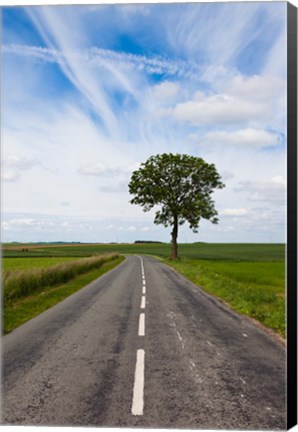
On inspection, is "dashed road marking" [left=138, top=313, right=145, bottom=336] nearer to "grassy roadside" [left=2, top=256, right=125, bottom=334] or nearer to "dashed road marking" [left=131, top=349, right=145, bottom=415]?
"dashed road marking" [left=131, top=349, right=145, bottom=415]

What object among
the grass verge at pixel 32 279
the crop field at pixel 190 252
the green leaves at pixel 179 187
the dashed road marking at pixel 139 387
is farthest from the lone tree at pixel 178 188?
the dashed road marking at pixel 139 387

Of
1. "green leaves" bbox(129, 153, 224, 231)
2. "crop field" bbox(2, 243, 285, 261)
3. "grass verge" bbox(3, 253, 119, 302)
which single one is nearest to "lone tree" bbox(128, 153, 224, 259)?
"green leaves" bbox(129, 153, 224, 231)

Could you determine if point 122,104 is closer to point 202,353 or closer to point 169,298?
point 202,353

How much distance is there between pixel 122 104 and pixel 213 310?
25.2 feet

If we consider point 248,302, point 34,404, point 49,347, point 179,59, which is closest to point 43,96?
point 179,59

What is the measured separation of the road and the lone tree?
34178 millimetres

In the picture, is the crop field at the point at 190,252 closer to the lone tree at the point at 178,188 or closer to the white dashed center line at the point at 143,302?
the lone tree at the point at 178,188

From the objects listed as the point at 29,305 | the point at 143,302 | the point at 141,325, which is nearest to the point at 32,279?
the point at 29,305

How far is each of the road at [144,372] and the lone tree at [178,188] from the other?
34.2 m

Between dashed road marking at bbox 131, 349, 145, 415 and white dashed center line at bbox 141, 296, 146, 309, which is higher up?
dashed road marking at bbox 131, 349, 145, 415

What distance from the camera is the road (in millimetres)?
4789

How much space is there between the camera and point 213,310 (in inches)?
472

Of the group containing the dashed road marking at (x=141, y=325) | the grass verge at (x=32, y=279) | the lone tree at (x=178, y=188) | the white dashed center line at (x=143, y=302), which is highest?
the lone tree at (x=178, y=188)

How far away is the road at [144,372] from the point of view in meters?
4.79
